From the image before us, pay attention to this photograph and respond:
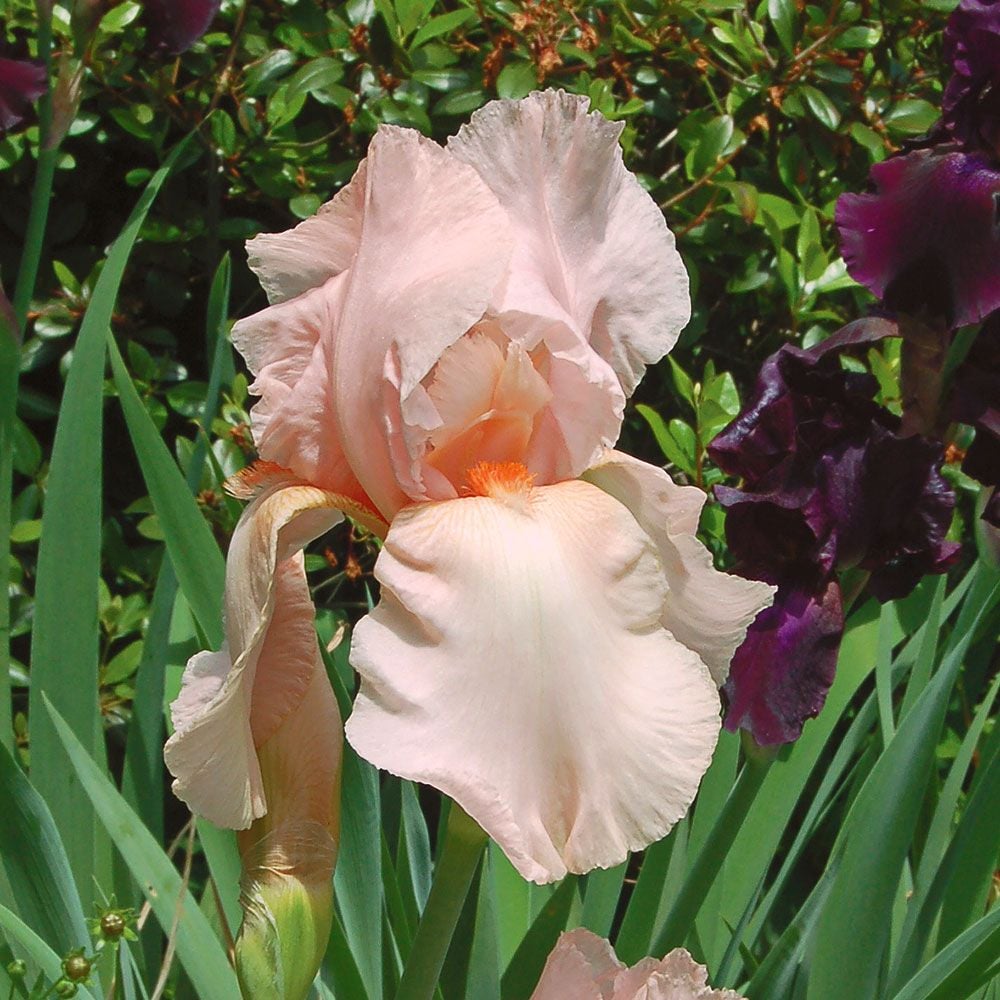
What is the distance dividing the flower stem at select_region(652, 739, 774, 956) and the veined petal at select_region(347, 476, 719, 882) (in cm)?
34

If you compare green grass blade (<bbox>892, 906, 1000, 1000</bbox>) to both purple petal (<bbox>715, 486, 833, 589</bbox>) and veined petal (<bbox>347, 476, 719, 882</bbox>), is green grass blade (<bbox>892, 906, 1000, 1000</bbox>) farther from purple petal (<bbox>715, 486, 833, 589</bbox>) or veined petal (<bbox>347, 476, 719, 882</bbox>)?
veined petal (<bbox>347, 476, 719, 882</bbox>)

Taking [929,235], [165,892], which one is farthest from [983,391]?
[165,892]

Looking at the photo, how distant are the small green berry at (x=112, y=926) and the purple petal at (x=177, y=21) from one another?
111cm

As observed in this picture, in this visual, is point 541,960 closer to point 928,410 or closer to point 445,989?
point 445,989

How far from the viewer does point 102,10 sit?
138 centimetres

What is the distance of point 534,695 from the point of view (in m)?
0.57

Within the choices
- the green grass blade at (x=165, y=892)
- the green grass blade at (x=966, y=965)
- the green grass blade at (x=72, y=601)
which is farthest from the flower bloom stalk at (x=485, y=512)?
the green grass blade at (x=72, y=601)

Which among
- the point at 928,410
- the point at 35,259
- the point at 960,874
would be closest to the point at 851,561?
the point at 928,410

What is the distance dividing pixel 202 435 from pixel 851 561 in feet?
2.09

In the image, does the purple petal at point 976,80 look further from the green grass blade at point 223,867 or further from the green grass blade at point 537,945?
the green grass blade at point 223,867

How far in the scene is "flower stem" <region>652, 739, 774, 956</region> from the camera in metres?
0.93

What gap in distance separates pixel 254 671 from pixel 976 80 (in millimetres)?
678

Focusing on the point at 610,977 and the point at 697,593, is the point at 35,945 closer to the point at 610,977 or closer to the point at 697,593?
the point at 610,977

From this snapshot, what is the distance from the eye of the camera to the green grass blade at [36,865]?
93 cm
